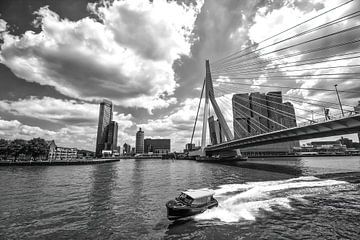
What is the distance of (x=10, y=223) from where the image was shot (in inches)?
556

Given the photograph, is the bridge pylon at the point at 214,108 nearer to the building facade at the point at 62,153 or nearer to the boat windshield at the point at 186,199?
the boat windshield at the point at 186,199

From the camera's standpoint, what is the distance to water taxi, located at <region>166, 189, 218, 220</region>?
1399 centimetres

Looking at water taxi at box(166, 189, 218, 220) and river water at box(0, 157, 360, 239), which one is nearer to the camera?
river water at box(0, 157, 360, 239)

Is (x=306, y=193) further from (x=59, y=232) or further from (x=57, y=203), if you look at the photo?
(x=57, y=203)

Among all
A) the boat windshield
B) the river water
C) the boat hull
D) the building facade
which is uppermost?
the building facade

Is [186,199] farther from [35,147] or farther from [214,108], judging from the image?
[35,147]

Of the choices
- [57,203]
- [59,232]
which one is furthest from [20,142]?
[59,232]

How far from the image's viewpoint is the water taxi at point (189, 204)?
14.0 meters

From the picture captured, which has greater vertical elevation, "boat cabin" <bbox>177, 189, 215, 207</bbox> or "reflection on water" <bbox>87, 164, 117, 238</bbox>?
"boat cabin" <bbox>177, 189, 215, 207</bbox>

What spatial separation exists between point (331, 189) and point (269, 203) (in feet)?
39.1

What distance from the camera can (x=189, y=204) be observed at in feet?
49.1

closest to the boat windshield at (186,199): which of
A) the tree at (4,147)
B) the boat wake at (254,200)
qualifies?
the boat wake at (254,200)

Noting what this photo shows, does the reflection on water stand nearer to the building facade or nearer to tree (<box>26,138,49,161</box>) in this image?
tree (<box>26,138,49,161</box>)

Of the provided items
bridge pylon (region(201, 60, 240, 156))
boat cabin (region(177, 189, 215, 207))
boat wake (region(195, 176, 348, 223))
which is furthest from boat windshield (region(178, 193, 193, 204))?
bridge pylon (region(201, 60, 240, 156))
